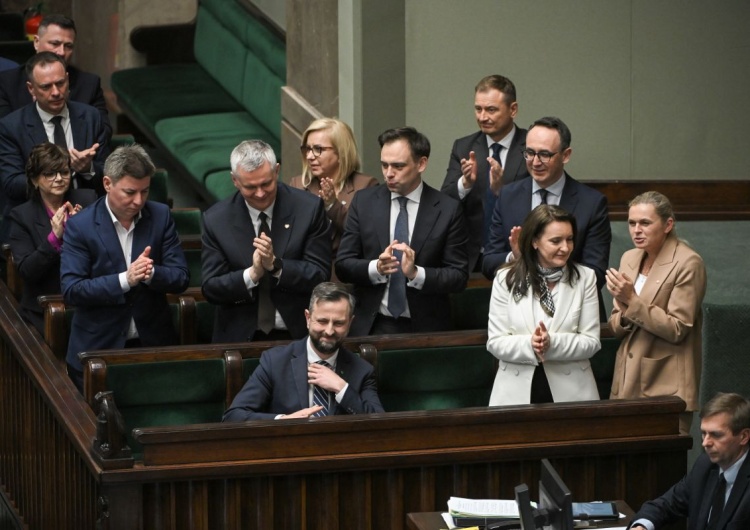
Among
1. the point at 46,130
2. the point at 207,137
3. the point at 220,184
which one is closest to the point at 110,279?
the point at 46,130

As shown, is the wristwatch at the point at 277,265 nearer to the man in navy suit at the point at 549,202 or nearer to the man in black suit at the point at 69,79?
the man in navy suit at the point at 549,202

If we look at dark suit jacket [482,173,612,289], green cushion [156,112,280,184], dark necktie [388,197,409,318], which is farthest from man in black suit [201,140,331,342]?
green cushion [156,112,280,184]

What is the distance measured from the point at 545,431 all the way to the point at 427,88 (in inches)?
115

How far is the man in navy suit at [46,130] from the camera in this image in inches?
232

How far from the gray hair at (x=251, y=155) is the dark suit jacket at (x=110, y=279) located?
0.36 m

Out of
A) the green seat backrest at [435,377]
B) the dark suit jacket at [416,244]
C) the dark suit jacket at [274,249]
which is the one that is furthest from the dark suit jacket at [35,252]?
the green seat backrest at [435,377]

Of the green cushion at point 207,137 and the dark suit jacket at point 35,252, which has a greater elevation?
the green cushion at point 207,137

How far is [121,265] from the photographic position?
5.17 m

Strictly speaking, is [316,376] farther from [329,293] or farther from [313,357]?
[329,293]

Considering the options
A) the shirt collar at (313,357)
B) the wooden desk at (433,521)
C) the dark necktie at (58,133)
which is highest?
the dark necktie at (58,133)

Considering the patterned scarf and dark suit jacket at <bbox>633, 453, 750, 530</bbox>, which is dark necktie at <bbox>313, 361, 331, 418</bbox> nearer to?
the patterned scarf

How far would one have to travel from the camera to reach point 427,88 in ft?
23.6

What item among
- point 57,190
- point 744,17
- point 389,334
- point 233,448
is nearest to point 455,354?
point 389,334

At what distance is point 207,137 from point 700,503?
17.4 feet
